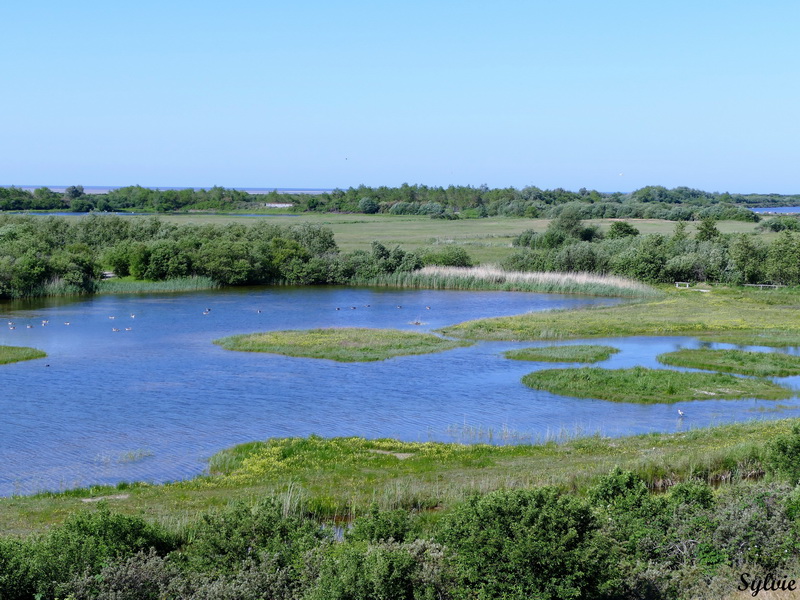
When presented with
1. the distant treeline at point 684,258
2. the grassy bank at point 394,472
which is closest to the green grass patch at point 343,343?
the grassy bank at point 394,472

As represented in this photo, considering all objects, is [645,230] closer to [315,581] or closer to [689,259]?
[689,259]

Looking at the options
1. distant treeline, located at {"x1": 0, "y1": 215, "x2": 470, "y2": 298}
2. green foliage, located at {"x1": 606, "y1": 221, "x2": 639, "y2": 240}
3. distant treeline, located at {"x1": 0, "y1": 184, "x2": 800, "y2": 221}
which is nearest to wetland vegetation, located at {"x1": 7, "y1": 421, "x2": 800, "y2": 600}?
distant treeline, located at {"x1": 0, "y1": 215, "x2": 470, "y2": 298}

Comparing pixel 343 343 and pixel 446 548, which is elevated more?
pixel 446 548

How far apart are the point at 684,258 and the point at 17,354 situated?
58282 mm

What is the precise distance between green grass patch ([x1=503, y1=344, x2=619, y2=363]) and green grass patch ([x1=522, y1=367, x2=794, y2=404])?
15.5ft

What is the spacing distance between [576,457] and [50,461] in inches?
641

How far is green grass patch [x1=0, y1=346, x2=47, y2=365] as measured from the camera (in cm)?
4306

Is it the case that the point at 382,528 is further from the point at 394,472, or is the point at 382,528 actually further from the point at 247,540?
the point at 394,472

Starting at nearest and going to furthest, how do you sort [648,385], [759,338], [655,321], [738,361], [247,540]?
[247,540] → [648,385] → [738,361] → [759,338] → [655,321]

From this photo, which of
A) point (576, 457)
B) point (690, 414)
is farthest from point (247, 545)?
point (690, 414)

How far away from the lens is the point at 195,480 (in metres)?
23.4

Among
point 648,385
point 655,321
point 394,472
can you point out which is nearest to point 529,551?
point 394,472

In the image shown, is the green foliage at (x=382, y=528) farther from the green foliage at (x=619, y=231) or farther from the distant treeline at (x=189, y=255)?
the green foliage at (x=619, y=231)

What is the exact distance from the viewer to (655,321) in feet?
184
